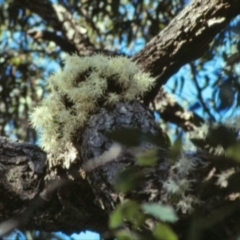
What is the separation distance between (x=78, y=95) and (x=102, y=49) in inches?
61.6

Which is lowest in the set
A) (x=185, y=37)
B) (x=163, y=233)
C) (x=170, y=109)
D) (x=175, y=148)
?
(x=163, y=233)

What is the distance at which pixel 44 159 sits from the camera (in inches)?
71.4

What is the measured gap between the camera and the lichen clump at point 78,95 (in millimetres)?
1764

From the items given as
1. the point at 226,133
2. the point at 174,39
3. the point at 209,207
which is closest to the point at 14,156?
the point at 174,39

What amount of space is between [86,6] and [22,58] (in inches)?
20.6

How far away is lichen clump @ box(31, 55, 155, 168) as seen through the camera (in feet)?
5.79

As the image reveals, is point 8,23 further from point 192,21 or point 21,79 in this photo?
point 192,21

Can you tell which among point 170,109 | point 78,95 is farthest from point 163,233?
point 170,109

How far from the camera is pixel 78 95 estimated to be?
70.3 inches

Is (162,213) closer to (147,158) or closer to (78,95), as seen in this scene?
(147,158)


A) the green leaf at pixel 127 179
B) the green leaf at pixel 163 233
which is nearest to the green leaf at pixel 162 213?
the green leaf at pixel 163 233

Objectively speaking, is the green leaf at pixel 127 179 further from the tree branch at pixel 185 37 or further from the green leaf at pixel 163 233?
the tree branch at pixel 185 37

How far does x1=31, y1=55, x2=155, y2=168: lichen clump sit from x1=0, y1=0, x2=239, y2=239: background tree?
0.25 ft

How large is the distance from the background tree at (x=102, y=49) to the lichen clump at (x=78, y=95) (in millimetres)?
75
